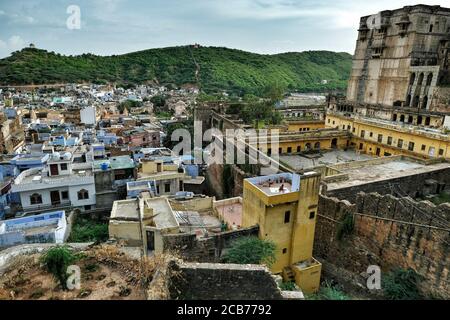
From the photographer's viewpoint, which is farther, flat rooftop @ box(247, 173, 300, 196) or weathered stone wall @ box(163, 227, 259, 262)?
weathered stone wall @ box(163, 227, 259, 262)

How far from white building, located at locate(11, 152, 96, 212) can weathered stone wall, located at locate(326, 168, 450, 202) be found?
50.5 feet

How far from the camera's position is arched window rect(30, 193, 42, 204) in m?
19.5

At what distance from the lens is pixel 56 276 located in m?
7.58

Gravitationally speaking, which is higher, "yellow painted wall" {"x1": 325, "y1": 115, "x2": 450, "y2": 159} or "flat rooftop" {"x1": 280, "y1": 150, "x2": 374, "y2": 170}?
"yellow painted wall" {"x1": 325, "y1": 115, "x2": 450, "y2": 159}

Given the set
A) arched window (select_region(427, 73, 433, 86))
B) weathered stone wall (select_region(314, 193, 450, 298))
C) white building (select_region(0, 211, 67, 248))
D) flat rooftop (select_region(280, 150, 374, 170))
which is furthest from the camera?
arched window (select_region(427, 73, 433, 86))

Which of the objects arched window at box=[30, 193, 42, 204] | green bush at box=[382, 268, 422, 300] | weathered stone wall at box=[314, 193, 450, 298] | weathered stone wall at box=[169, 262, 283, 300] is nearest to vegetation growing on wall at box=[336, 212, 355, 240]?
weathered stone wall at box=[314, 193, 450, 298]

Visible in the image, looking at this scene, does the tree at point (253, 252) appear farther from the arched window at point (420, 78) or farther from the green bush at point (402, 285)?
the arched window at point (420, 78)

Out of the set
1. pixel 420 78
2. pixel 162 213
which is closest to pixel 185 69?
pixel 420 78

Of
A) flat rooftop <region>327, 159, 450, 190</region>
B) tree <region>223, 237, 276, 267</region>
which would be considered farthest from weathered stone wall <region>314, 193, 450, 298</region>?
tree <region>223, 237, 276, 267</region>

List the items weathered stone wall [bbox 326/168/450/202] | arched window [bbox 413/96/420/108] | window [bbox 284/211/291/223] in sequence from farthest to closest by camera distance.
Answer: arched window [bbox 413/96/420/108], weathered stone wall [bbox 326/168/450/202], window [bbox 284/211/291/223]

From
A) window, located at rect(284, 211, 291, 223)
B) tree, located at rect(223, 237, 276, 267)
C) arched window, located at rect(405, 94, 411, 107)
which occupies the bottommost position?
tree, located at rect(223, 237, 276, 267)

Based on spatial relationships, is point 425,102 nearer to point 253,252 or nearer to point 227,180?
point 227,180

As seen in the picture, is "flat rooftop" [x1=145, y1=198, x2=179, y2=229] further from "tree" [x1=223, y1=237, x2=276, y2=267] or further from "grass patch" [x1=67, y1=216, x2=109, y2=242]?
"tree" [x1=223, y1=237, x2=276, y2=267]

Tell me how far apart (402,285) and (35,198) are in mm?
20348
